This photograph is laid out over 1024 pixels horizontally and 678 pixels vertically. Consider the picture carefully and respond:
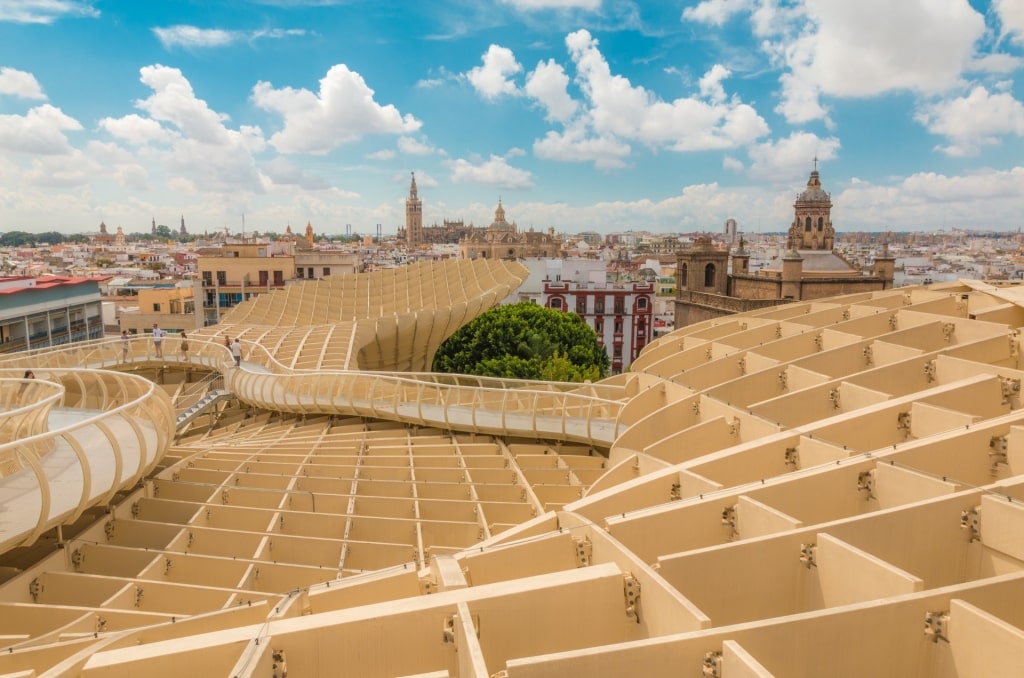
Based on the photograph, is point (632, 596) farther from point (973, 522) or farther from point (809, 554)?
point (973, 522)

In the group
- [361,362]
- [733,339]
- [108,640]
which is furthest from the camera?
[361,362]

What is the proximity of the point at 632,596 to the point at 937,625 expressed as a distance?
3.06 m

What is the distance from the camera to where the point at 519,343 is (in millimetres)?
47219

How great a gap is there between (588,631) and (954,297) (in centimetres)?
1720

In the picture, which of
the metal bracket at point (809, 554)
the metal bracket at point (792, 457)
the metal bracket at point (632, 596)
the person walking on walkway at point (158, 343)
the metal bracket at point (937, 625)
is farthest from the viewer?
the person walking on walkway at point (158, 343)

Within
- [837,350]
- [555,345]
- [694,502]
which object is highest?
[837,350]

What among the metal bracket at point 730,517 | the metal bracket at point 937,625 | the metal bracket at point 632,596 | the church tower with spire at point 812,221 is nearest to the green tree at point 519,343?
the metal bracket at point 730,517

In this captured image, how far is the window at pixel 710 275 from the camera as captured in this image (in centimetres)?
7731

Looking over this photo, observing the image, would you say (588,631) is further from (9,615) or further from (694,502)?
(9,615)

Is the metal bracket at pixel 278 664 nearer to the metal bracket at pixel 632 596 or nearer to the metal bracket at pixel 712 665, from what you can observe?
the metal bracket at pixel 632 596

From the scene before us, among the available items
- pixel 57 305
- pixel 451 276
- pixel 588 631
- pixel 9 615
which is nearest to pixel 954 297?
pixel 588 631

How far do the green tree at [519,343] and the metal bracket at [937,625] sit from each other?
121ft

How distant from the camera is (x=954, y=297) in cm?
1928

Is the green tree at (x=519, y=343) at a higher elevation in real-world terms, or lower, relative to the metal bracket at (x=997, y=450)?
lower
